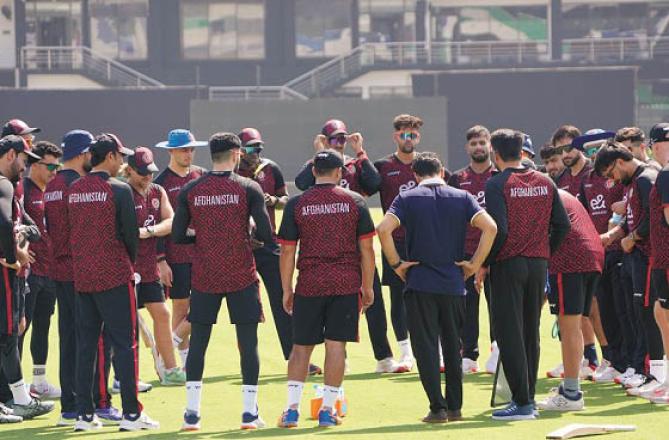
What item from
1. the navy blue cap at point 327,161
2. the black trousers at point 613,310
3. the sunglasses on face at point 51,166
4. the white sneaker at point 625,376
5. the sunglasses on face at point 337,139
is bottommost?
the white sneaker at point 625,376

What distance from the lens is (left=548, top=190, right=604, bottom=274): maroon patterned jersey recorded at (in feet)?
34.9

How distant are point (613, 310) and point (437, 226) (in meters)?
2.91

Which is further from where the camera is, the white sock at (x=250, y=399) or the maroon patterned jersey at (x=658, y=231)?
the maroon patterned jersey at (x=658, y=231)

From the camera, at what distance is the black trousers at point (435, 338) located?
32.7 ft

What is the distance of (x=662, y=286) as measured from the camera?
34.4 ft

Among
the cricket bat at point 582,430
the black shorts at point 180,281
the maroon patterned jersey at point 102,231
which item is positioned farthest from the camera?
the black shorts at point 180,281

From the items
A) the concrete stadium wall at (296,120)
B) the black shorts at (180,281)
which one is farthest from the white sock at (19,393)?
the concrete stadium wall at (296,120)

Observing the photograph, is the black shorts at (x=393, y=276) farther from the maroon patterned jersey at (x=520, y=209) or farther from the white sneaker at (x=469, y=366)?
the maroon patterned jersey at (x=520, y=209)

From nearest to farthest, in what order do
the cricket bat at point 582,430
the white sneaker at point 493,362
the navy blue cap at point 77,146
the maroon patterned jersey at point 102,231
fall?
the cricket bat at point 582,430, the maroon patterned jersey at point 102,231, the navy blue cap at point 77,146, the white sneaker at point 493,362

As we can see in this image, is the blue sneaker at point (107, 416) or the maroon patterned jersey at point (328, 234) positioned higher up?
the maroon patterned jersey at point (328, 234)

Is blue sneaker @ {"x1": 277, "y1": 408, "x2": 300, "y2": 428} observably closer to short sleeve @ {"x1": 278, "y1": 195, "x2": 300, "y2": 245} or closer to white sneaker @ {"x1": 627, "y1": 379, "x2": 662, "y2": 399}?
short sleeve @ {"x1": 278, "y1": 195, "x2": 300, "y2": 245}

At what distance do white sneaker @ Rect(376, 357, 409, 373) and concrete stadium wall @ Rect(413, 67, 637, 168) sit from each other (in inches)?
1570

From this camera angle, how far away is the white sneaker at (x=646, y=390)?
10672mm

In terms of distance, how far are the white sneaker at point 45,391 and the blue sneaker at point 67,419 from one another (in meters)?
1.42
